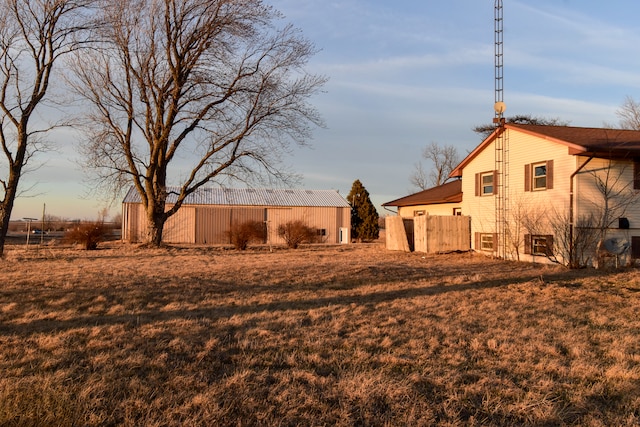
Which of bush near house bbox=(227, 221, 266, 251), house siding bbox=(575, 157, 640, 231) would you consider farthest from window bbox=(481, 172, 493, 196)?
bush near house bbox=(227, 221, 266, 251)

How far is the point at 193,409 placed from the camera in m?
4.01

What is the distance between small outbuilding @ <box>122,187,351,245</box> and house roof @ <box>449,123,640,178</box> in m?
21.2

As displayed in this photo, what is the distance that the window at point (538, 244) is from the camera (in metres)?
16.8

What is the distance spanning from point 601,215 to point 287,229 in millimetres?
16471

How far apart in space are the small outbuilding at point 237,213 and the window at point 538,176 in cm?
2080

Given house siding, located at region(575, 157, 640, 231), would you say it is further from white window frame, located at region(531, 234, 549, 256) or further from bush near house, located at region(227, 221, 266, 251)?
bush near house, located at region(227, 221, 266, 251)

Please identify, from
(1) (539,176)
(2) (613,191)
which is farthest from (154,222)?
(2) (613,191)

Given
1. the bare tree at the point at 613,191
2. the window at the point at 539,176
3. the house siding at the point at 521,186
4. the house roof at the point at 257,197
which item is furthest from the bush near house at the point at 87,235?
the bare tree at the point at 613,191

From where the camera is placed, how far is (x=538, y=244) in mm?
17750

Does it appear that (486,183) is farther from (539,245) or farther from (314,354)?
(314,354)

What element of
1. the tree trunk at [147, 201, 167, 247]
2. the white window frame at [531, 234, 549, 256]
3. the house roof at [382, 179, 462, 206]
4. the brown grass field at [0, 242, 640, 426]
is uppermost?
the house roof at [382, 179, 462, 206]

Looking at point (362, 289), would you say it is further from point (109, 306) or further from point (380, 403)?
point (380, 403)

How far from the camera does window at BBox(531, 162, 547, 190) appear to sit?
17.4m

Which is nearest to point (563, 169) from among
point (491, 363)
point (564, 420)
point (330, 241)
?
point (491, 363)
